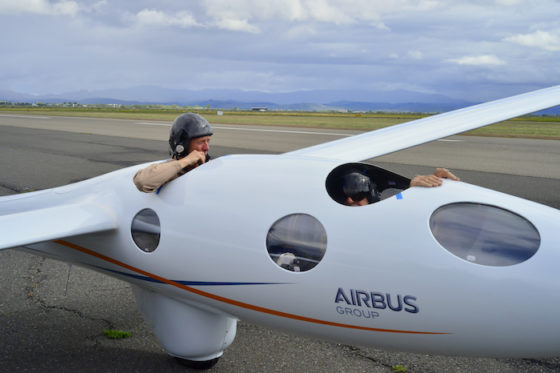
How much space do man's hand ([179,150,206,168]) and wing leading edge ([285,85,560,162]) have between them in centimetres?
120

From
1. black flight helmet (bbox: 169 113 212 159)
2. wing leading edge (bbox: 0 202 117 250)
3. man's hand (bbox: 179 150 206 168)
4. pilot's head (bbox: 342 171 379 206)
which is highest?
black flight helmet (bbox: 169 113 212 159)

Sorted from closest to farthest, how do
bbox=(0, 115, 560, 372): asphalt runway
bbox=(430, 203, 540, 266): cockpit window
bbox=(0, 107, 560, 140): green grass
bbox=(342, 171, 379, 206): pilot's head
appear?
bbox=(430, 203, 540, 266): cockpit window, bbox=(342, 171, 379, 206): pilot's head, bbox=(0, 115, 560, 372): asphalt runway, bbox=(0, 107, 560, 140): green grass

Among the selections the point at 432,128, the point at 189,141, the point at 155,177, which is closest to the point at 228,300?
the point at 155,177

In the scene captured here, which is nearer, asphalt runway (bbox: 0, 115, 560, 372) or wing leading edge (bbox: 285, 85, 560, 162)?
asphalt runway (bbox: 0, 115, 560, 372)

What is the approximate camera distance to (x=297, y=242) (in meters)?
3.50

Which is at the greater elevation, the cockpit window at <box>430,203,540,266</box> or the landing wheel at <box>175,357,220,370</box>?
the cockpit window at <box>430,203,540,266</box>

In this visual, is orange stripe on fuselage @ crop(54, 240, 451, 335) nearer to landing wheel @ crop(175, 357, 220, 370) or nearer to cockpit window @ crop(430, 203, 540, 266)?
cockpit window @ crop(430, 203, 540, 266)

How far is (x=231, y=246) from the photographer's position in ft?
12.0

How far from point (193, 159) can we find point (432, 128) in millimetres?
2972

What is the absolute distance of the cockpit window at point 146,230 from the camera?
4.07 meters

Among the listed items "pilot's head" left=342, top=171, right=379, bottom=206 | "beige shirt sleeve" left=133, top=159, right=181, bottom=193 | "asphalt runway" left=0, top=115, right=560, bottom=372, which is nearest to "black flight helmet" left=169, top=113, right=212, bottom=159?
"beige shirt sleeve" left=133, top=159, right=181, bottom=193

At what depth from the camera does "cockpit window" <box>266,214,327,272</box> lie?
345 cm

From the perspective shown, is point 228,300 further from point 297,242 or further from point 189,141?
point 189,141

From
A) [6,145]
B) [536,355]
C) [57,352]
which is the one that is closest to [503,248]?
[536,355]
